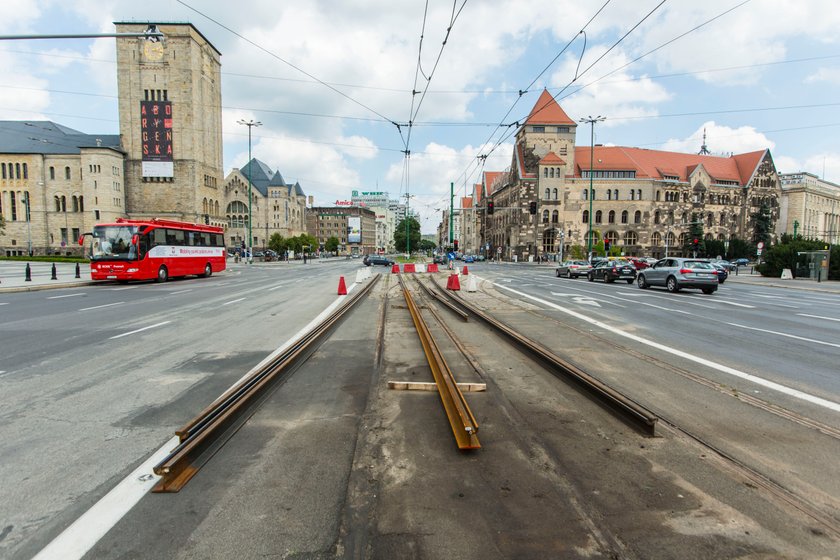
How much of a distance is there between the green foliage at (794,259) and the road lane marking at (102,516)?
43.5m

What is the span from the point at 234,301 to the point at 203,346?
7861 millimetres

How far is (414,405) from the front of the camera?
4.84m

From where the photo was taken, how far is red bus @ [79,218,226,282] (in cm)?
2175

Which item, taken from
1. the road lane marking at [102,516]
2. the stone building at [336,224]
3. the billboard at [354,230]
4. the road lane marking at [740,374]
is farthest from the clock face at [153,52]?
the stone building at [336,224]

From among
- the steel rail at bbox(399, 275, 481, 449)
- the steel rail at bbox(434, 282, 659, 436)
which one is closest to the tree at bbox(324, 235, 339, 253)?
the steel rail at bbox(434, 282, 659, 436)

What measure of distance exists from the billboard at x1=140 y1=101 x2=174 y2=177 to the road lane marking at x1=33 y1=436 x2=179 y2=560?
7816 cm

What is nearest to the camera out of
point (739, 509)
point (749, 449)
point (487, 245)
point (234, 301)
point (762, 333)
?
point (739, 509)

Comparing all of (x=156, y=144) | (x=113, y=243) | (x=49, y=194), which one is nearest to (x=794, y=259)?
(x=113, y=243)

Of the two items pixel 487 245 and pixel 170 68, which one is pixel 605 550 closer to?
pixel 170 68

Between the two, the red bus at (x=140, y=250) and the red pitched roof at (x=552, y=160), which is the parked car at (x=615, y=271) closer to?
the red bus at (x=140, y=250)

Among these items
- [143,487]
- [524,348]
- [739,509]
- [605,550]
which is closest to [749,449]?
[739,509]

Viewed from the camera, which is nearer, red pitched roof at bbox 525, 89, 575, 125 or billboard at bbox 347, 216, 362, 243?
red pitched roof at bbox 525, 89, 575, 125

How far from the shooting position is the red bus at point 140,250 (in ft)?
71.4

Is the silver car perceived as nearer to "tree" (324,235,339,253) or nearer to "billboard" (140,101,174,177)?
"billboard" (140,101,174,177)
